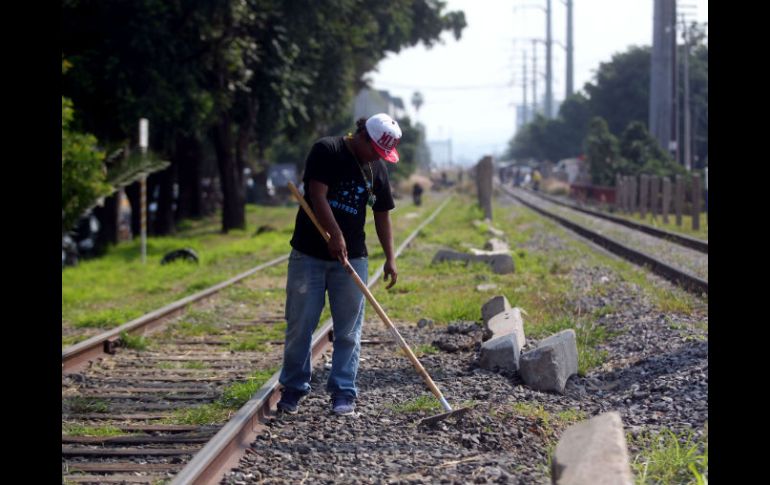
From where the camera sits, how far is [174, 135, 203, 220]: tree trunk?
2948 cm

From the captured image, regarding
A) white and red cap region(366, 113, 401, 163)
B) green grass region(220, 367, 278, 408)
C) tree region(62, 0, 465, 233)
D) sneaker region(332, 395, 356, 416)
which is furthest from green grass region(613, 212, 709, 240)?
white and red cap region(366, 113, 401, 163)

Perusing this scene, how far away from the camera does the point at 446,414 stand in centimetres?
593

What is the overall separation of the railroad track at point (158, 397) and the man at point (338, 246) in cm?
42

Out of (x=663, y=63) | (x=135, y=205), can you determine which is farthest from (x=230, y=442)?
(x=663, y=63)

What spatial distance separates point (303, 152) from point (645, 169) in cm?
2519

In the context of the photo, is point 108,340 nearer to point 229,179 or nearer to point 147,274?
point 147,274

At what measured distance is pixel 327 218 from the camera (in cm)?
594

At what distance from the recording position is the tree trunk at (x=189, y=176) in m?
29.5

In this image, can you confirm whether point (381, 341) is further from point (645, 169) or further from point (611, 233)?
point (645, 169)

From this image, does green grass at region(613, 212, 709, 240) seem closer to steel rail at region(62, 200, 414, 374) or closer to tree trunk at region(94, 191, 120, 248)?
tree trunk at region(94, 191, 120, 248)

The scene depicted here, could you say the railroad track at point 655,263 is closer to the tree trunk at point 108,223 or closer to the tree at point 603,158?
the tree trunk at point 108,223

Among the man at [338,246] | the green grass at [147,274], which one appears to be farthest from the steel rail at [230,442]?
the green grass at [147,274]

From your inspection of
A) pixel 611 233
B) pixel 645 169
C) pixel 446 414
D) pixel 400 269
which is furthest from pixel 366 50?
pixel 446 414

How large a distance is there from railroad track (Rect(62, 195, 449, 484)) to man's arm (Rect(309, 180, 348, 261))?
3.47ft
